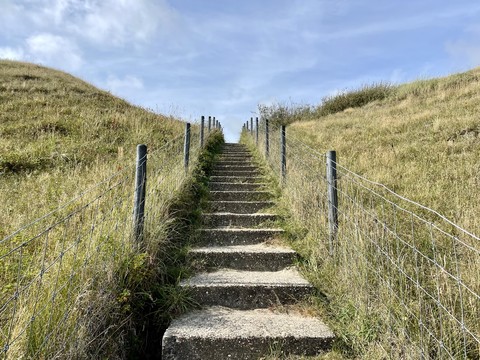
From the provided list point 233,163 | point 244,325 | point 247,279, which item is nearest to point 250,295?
point 247,279

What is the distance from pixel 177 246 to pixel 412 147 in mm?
5553

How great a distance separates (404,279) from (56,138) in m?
9.23

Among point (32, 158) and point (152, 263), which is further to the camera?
point (32, 158)

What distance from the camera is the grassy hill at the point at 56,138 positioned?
5.29 metres

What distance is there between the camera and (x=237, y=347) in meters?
2.79

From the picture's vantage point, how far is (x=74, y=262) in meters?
2.48

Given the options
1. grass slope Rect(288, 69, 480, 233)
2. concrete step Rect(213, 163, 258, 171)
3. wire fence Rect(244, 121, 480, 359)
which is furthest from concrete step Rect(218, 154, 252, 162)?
wire fence Rect(244, 121, 480, 359)

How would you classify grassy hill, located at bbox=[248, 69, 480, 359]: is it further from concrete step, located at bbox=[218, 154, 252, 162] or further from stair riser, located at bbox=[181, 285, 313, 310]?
concrete step, located at bbox=[218, 154, 252, 162]

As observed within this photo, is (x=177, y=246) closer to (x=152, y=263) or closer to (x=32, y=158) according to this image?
(x=152, y=263)

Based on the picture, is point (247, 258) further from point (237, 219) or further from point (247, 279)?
point (237, 219)

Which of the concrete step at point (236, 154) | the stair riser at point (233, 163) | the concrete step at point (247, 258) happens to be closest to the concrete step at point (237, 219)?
the concrete step at point (247, 258)

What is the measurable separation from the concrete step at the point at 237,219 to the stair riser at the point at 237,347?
8.07 ft

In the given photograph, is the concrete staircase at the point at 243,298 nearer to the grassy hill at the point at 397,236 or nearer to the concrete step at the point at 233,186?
the grassy hill at the point at 397,236

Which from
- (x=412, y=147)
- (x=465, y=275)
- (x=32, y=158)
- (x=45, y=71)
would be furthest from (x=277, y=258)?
(x=45, y=71)
